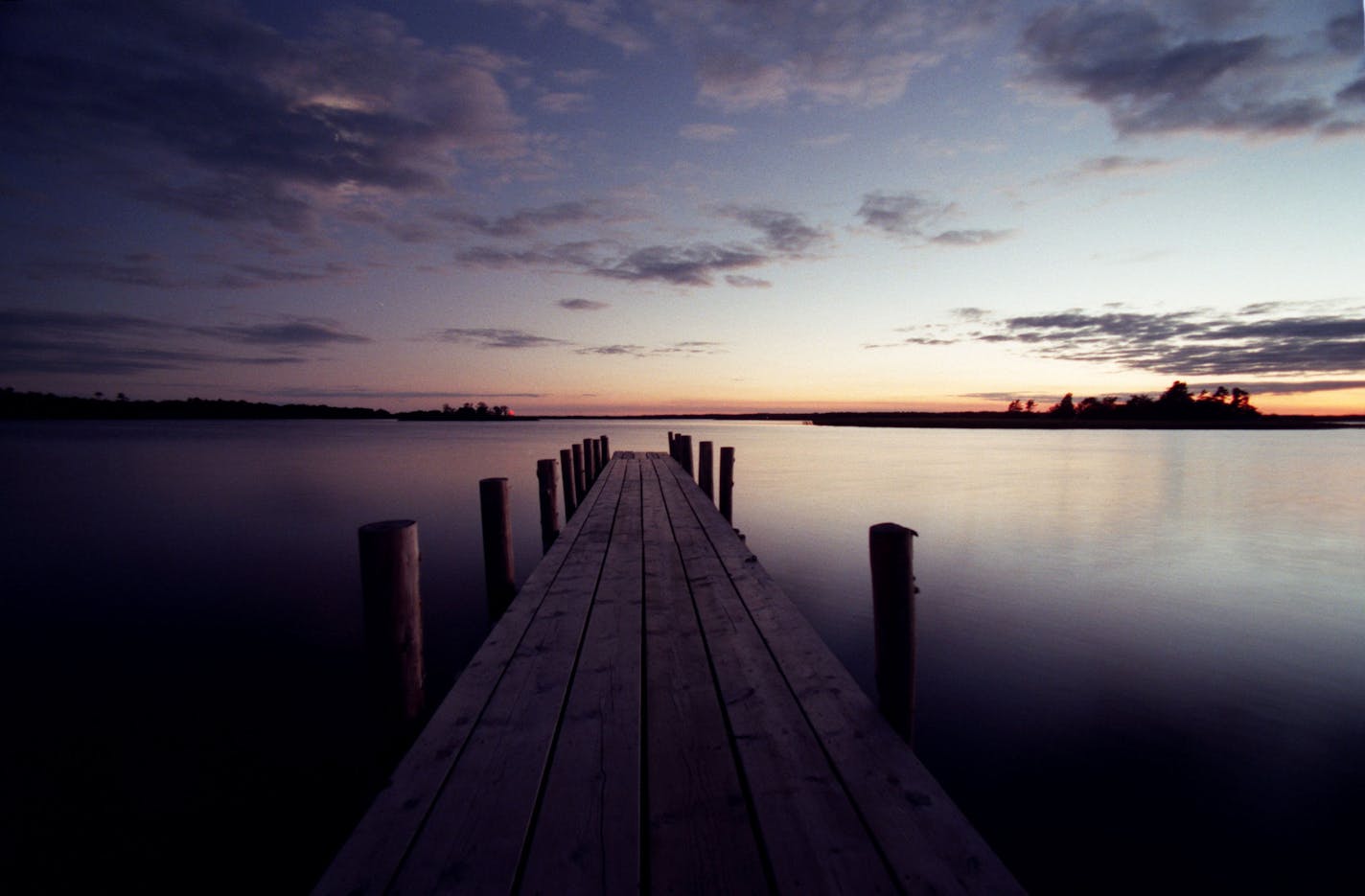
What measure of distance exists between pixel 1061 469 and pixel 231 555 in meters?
31.4

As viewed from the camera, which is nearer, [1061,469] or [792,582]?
[792,582]

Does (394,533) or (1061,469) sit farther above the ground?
(394,533)

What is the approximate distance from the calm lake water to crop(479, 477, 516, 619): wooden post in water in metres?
1.18

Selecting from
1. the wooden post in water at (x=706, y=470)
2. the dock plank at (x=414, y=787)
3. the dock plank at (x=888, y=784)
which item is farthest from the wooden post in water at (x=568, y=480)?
the dock plank at (x=888, y=784)

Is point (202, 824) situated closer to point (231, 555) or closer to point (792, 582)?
point (792, 582)

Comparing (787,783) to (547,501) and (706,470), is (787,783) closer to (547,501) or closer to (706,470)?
(547,501)

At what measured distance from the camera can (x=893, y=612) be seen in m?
3.21

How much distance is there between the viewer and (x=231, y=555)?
12008 millimetres

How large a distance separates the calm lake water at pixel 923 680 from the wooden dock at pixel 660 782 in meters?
2.13

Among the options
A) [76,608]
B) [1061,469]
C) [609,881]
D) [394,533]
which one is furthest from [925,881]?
[1061,469]

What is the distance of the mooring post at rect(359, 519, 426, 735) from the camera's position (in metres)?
3.33

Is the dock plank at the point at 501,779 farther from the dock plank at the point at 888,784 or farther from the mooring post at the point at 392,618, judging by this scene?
the dock plank at the point at 888,784

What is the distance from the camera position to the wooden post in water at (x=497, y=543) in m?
5.97

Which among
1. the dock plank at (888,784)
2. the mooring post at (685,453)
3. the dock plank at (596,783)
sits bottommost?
the dock plank at (888,784)
